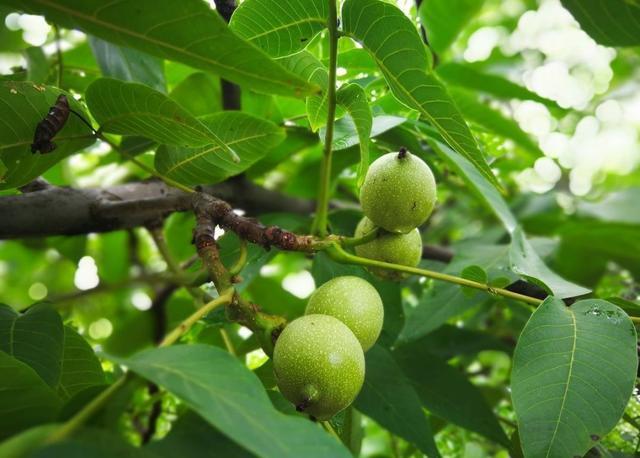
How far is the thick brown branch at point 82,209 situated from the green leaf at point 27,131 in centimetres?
19

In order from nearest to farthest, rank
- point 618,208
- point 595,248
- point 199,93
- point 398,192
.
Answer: point 398,192, point 199,93, point 595,248, point 618,208

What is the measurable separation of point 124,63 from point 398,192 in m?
0.78

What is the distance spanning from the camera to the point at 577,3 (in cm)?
106

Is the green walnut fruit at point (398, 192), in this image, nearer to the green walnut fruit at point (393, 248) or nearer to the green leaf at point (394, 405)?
the green walnut fruit at point (393, 248)

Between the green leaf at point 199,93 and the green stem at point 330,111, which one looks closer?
the green stem at point 330,111

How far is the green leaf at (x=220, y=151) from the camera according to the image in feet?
4.16

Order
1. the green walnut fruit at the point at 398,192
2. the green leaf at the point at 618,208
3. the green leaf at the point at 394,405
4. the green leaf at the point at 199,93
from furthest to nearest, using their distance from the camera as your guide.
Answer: the green leaf at the point at 618,208 → the green leaf at the point at 199,93 → the green leaf at the point at 394,405 → the green walnut fruit at the point at 398,192

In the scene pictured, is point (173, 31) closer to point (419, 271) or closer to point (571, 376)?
point (419, 271)

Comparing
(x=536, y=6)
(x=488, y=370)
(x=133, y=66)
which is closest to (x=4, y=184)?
(x=133, y=66)

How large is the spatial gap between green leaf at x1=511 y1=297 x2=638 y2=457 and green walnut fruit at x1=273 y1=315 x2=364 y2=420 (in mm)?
260

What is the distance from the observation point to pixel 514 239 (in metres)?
1.42

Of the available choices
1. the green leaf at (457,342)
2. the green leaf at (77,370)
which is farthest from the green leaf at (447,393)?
the green leaf at (77,370)

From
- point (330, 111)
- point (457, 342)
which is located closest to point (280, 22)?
point (330, 111)

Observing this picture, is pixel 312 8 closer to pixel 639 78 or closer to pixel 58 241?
pixel 58 241
